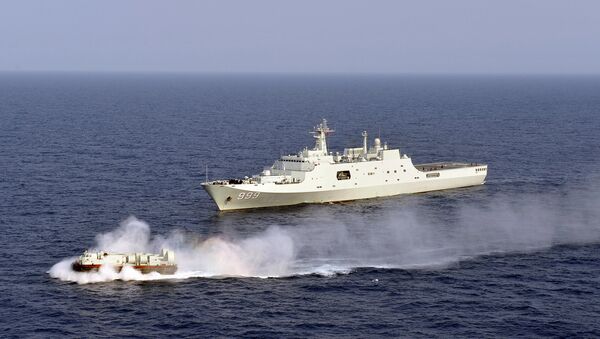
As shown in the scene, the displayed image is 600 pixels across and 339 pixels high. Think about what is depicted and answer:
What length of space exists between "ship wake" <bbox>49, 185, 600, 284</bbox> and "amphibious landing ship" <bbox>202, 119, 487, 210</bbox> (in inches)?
420

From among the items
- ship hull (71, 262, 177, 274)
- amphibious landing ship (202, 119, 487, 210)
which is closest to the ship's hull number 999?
amphibious landing ship (202, 119, 487, 210)

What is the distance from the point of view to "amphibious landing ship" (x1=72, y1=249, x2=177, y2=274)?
290 ft

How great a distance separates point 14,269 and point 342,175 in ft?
203

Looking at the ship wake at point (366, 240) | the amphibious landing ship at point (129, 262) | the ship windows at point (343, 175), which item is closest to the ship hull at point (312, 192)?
the ship windows at point (343, 175)

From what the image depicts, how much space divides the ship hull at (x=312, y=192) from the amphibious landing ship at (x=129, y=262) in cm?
3632

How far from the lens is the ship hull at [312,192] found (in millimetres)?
127250

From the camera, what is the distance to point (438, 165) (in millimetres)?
156750

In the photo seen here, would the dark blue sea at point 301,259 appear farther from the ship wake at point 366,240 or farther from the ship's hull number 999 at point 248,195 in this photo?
the ship's hull number 999 at point 248,195

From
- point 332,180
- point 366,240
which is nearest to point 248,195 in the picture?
point 332,180

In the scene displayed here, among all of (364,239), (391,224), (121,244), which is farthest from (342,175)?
(121,244)

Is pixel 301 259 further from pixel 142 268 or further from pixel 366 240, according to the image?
pixel 142 268

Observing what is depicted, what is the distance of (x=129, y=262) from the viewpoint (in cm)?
8956

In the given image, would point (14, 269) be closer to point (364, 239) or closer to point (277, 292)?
point (277, 292)

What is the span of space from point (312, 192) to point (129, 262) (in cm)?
4967
